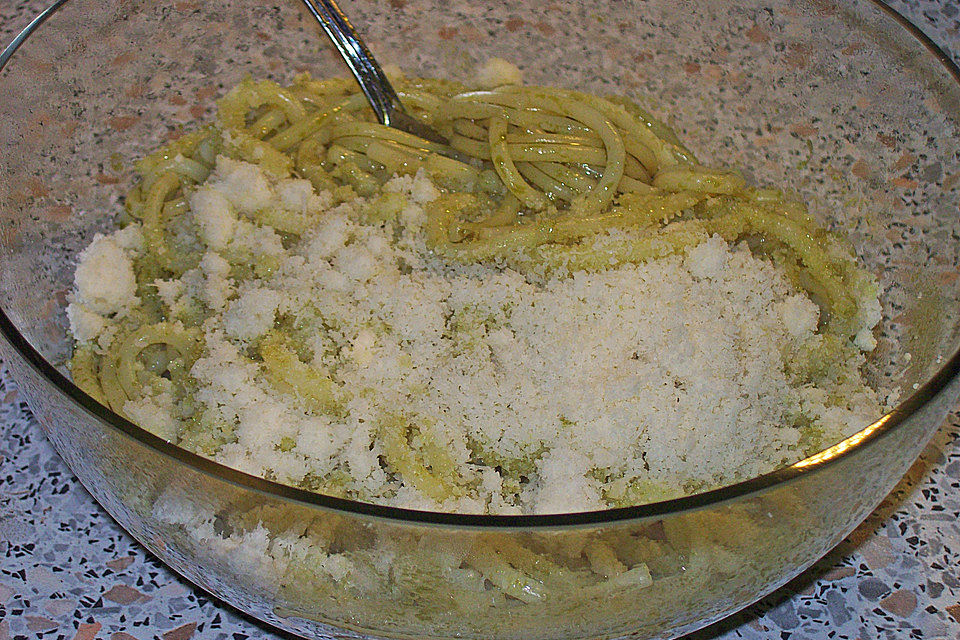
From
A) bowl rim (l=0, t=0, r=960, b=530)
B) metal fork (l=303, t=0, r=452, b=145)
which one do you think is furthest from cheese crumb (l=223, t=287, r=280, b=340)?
metal fork (l=303, t=0, r=452, b=145)

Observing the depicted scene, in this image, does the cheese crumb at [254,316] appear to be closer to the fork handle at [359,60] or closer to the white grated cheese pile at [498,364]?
the white grated cheese pile at [498,364]

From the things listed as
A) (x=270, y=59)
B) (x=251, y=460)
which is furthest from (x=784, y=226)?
(x=270, y=59)

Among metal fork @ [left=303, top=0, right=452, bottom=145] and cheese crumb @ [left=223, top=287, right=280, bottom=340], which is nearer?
cheese crumb @ [left=223, top=287, right=280, bottom=340]

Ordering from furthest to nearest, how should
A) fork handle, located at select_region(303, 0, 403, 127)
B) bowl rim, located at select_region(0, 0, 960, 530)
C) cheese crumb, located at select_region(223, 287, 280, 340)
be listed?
fork handle, located at select_region(303, 0, 403, 127) < cheese crumb, located at select_region(223, 287, 280, 340) < bowl rim, located at select_region(0, 0, 960, 530)

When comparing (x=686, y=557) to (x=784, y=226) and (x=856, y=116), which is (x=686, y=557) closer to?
(x=784, y=226)

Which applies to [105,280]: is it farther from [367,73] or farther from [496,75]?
[496,75]

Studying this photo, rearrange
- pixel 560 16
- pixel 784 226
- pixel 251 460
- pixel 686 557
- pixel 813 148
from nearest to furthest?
pixel 686 557 → pixel 251 460 → pixel 784 226 → pixel 813 148 → pixel 560 16

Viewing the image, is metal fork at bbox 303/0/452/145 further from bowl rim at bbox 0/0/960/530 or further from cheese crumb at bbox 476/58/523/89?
bowl rim at bbox 0/0/960/530
